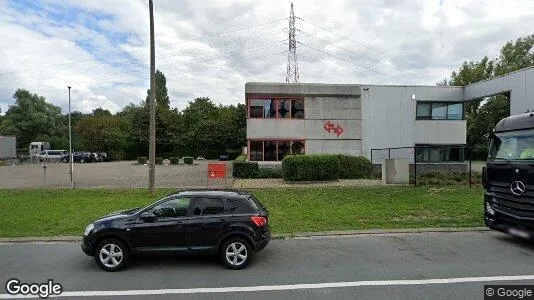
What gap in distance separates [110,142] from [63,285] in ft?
182

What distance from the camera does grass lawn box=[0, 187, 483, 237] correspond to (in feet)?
32.0

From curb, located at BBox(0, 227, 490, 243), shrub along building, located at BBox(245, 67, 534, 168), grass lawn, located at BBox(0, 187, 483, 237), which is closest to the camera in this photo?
curb, located at BBox(0, 227, 490, 243)

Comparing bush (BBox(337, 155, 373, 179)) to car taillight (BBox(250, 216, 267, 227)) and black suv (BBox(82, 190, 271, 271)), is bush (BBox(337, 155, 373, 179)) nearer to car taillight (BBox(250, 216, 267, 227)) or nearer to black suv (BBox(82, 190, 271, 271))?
car taillight (BBox(250, 216, 267, 227))

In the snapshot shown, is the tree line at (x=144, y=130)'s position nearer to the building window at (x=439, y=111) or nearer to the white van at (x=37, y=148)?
the white van at (x=37, y=148)

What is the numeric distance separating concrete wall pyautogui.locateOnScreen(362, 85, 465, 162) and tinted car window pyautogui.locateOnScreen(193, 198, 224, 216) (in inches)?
728

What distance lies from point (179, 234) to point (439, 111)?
2329cm

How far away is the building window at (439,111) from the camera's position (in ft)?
81.6

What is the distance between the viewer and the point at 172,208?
6.76 meters

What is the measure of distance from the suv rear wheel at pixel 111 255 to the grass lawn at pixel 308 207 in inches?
126

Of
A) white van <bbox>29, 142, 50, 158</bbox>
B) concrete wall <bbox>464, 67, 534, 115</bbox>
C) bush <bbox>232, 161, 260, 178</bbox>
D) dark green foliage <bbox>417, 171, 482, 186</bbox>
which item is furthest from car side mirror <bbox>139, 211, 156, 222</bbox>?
white van <bbox>29, 142, 50, 158</bbox>

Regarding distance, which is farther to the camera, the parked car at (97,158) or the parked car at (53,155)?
the parked car at (53,155)

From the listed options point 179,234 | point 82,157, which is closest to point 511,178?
point 179,234

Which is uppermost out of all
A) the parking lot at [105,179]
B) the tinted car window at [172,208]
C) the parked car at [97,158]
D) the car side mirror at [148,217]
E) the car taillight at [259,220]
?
the tinted car window at [172,208]

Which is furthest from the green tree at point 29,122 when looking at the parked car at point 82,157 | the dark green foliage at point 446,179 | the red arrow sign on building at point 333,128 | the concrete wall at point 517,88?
the concrete wall at point 517,88
